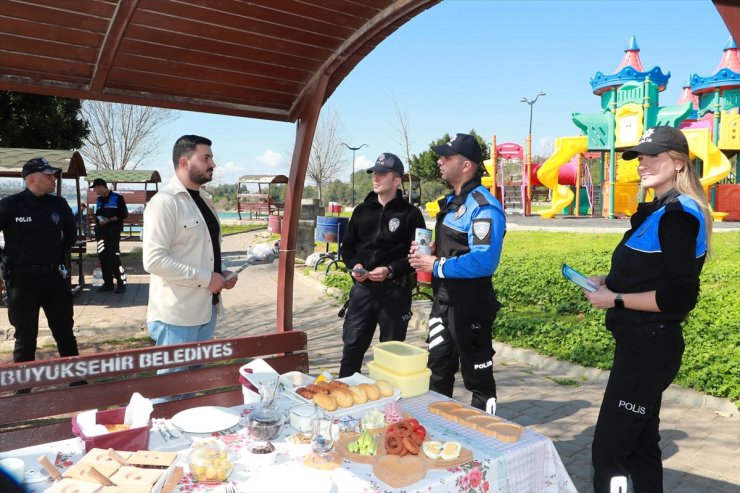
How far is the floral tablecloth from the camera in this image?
A: 1.69m

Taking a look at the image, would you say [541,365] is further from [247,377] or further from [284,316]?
[247,377]

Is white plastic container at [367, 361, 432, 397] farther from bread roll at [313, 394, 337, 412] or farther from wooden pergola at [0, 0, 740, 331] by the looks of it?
wooden pergola at [0, 0, 740, 331]

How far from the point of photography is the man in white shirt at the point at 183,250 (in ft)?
10.2

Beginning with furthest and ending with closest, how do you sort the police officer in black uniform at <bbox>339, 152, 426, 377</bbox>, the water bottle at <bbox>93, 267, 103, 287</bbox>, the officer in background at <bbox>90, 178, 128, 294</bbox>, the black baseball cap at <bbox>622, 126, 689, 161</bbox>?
the water bottle at <bbox>93, 267, 103, 287</bbox> → the officer in background at <bbox>90, 178, 128, 294</bbox> → the police officer in black uniform at <bbox>339, 152, 426, 377</bbox> → the black baseball cap at <bbox>622, 126, 689, 161</bbox>

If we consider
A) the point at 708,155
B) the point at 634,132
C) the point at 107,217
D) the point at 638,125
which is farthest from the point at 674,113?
the point at 107,217

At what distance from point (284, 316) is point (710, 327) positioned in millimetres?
5385

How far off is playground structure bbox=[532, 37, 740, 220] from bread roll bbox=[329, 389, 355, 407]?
21.1 meters

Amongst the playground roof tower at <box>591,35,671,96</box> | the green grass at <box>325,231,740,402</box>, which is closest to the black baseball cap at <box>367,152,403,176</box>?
the green grass at <box>325,231,740,402</box>

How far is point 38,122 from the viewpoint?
15.3 m

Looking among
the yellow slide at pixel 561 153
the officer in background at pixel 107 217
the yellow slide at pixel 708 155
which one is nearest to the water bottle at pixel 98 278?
the officer in background at pixel 107 217

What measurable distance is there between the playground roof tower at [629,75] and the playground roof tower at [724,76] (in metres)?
1.37

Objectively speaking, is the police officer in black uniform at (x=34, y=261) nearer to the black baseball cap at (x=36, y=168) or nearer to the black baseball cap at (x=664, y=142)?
the black baseball cap at (x=36, y=168)

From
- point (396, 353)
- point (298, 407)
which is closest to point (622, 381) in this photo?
point (396, 353)

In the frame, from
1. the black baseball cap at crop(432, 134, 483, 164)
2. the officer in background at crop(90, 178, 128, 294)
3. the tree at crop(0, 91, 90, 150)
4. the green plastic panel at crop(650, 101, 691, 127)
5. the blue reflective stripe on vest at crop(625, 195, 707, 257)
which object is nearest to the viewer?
the blue reflective stripe on vest at crop(625, 195, 707, 257)
